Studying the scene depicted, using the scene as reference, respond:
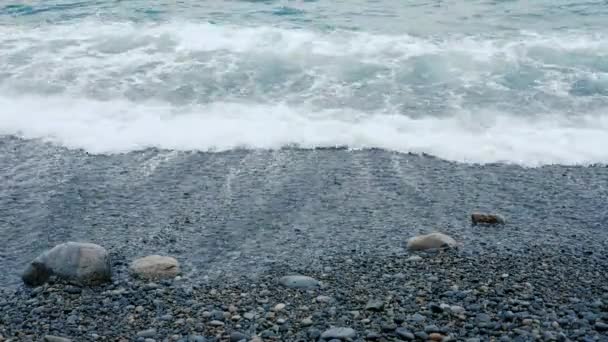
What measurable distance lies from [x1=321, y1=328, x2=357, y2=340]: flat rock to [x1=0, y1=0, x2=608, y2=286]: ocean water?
1.09m

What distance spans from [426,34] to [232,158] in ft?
21.6

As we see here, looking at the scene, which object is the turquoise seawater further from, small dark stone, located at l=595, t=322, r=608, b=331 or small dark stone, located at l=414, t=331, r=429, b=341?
small dark stone, located at l=414, t=331, r=429, b=341

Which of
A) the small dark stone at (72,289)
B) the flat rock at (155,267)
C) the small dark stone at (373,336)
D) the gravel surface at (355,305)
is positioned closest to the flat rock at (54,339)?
the gravel surface at (355,305)

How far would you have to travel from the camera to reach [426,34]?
12.1 metres

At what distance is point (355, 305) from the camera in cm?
401

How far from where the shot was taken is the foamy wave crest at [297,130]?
718 cm

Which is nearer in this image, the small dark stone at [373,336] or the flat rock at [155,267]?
the small dark stone at [373,336]

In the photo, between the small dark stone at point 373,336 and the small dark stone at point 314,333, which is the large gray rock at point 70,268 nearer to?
the small dark stone at point 314,333

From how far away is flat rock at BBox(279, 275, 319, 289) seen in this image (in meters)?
4.31

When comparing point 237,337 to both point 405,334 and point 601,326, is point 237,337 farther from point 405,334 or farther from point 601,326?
point 601,326

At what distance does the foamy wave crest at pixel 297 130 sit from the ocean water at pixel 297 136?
3 cm

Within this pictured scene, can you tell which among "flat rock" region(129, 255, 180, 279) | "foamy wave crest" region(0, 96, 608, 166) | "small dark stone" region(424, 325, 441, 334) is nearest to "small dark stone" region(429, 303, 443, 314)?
"small dark stone" region(424, 325, 441, 334)

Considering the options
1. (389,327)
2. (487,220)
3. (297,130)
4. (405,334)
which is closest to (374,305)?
(389,327)

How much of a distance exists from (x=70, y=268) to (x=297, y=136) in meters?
3.68
